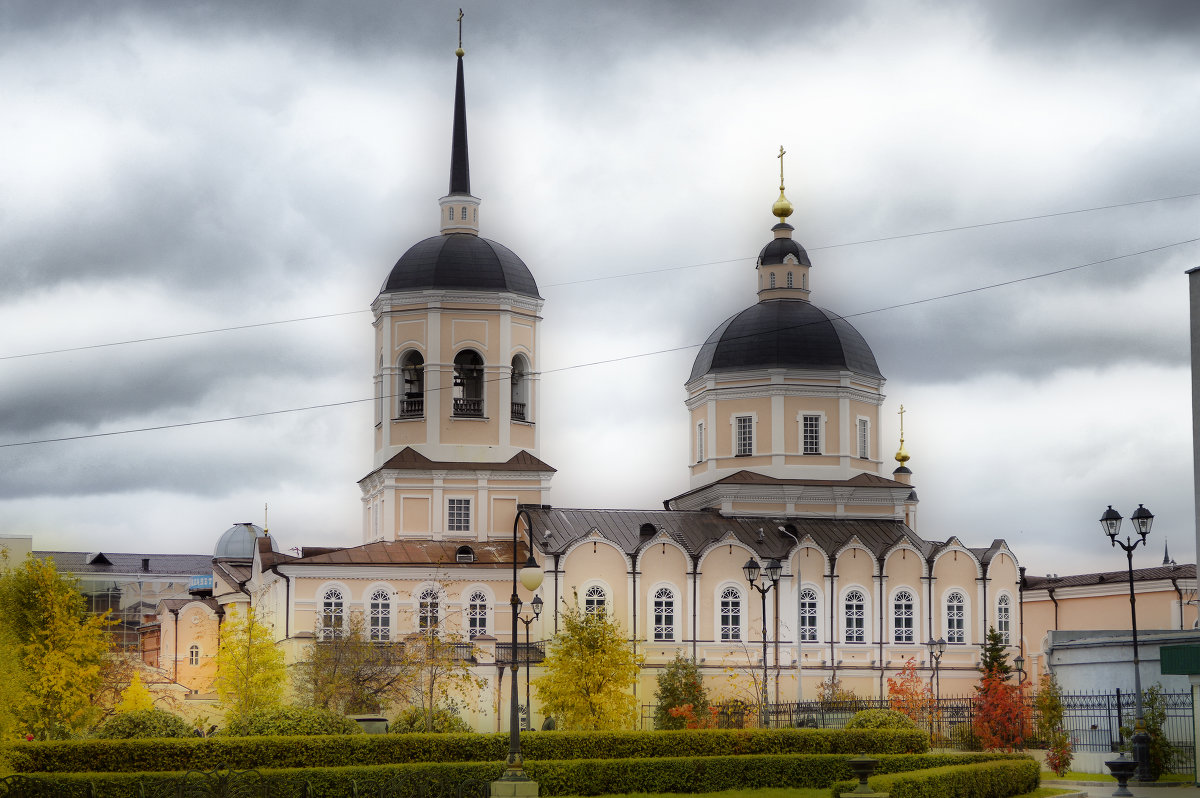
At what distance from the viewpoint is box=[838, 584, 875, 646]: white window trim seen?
211 ft

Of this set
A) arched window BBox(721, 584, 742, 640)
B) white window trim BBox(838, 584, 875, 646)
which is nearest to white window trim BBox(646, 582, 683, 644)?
arched window BBox(721, 584, 742, 640)

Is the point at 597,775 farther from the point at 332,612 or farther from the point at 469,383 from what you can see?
the point at 469,383

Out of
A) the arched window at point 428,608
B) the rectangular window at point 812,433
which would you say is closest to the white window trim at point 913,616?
the rectangular window at point 812,433

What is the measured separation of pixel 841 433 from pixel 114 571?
2765 inches

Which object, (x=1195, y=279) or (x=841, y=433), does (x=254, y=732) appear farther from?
(x=841, y=433)

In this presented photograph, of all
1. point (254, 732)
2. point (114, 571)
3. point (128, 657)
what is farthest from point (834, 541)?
point (114, 571)

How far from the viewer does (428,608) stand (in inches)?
2320

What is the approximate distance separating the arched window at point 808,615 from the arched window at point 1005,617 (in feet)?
26.7

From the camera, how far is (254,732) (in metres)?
35.9

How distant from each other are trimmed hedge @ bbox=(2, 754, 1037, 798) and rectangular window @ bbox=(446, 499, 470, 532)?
27409 mm

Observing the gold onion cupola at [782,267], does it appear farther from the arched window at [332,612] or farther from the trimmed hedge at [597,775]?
the trimmed hedge at [597,775]

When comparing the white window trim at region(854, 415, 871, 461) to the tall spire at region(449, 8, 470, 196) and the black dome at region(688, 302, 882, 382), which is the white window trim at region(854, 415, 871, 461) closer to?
the black dome at region(688, 302, 882, 382)

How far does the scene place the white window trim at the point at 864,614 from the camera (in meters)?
64.2

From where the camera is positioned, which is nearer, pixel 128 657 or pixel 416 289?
pixel 416 289
